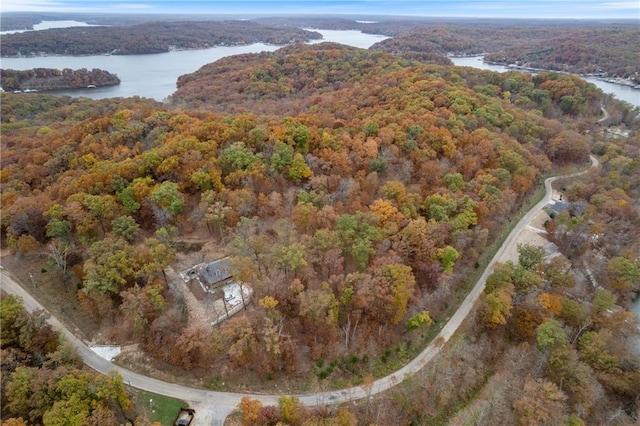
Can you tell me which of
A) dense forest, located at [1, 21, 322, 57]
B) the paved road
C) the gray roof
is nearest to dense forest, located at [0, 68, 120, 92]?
dense forest, located at [1, 21, 322, 57]

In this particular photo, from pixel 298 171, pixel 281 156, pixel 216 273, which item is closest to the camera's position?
pixel 216 273

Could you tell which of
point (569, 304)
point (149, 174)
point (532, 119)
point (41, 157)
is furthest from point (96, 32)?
point (569, 304)

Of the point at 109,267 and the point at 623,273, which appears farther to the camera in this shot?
the point at 623,273

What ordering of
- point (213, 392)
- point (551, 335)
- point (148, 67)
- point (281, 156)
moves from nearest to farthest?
point (213, 392)
point (551, 335)
point (281, 156)
point (148, 67)

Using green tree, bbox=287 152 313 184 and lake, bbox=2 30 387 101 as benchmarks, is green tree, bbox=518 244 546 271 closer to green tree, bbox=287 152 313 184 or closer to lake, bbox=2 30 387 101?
green tree, bbox=287 152 313 184

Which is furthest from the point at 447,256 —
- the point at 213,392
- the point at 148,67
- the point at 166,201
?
the point at 148,67

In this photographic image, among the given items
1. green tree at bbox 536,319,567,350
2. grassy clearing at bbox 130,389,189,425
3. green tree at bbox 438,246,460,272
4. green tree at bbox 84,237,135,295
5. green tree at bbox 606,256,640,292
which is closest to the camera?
grassy clearing at bbox 130,389,189,425

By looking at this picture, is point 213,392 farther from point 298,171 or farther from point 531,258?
point 531,258
